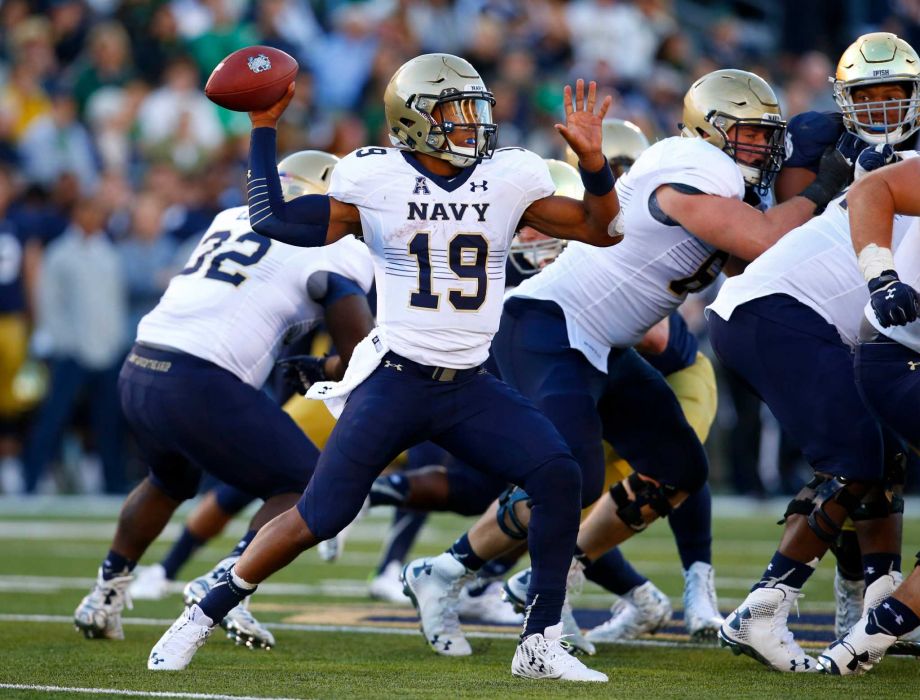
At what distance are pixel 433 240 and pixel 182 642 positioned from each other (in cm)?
135

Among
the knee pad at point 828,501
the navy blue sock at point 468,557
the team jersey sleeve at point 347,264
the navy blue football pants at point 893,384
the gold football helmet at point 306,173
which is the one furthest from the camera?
the gold football helmet at point 306,173

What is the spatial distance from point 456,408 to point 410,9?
1028 cm

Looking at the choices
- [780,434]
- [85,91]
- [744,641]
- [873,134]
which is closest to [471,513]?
[744,641]

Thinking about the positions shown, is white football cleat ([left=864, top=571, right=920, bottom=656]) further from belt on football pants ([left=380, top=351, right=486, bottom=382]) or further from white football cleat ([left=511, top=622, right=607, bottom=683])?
belt on football pants ([left=380, top=351, right=486, bottom=382])

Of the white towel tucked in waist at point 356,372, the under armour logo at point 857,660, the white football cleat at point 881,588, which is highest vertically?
the white towel tucked in waist at point 356,372

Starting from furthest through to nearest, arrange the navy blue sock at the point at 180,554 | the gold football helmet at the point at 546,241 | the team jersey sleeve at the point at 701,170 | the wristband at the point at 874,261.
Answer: the navy blue sock at the point at 180,554 → the gold football helmet at the point at 546,241 → the team jersey sleeve at the point at 701,170 → the wristband at the point at 874,261

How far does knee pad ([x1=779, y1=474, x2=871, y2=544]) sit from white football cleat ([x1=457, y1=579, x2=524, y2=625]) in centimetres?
181

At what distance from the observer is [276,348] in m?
5.43

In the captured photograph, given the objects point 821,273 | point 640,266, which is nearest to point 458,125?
point 640,266

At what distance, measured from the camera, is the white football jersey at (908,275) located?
4.30m

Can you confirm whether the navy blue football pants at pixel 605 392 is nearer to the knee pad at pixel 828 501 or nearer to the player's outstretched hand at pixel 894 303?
the knee pad at pixel 828 501

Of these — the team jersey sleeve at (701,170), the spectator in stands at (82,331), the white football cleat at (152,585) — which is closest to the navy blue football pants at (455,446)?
the team jersey sleeve at (701,170)

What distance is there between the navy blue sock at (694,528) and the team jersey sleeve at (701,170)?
1.34 meters

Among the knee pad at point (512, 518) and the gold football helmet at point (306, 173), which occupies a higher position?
the gold football helmet at point (306, 173)
